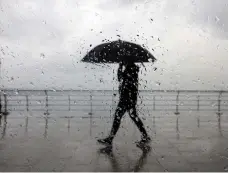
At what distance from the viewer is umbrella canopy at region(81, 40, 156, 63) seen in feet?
19.8

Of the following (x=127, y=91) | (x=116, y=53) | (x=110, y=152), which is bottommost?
(x=110, y=152)

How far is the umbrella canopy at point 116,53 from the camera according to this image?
6043 mm

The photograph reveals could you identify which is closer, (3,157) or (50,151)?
(3,157)

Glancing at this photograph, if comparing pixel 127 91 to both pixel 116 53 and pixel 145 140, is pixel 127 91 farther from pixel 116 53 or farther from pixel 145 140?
pixel 145 140

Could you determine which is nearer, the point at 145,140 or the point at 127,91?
the point at 127,91

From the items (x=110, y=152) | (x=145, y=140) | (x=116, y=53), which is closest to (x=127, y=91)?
(x=116, y=53)

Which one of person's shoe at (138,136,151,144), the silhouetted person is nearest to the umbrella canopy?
the silhouetted person

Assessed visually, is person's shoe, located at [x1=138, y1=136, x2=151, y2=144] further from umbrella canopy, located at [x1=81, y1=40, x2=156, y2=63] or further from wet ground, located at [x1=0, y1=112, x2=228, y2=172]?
umbrella canopy, located at [x1=81, y1=40, x2=156, y2=63]

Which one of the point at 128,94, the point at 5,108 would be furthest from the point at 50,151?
the point at 5,108

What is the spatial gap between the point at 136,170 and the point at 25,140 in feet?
9.50

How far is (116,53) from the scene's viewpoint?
6.04m

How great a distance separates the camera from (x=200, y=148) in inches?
237

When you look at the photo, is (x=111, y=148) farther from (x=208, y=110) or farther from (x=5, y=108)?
(x=208, y=110)

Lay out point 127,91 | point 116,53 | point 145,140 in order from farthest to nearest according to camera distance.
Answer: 1. point 145,140
2. point 116,53
3. point 127,91
